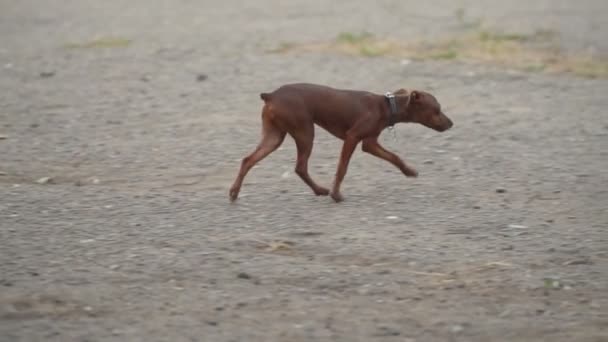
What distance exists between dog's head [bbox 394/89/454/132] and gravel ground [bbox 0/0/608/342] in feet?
1.61

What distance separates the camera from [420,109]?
24.3 ft

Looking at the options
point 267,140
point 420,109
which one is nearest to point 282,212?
point 267,140

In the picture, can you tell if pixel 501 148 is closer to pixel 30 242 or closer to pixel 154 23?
pixel 30 242

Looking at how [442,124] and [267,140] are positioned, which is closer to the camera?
[267,140]

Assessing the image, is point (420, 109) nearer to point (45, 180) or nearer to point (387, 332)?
point (387, 332)

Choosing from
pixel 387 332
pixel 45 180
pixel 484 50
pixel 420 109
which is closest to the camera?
pixel 387 332

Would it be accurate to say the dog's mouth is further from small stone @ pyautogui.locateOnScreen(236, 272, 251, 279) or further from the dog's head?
small stone @ pyautogui.locateOnScreen(236, 272, 251, 279)

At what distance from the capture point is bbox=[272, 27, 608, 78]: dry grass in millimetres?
12406

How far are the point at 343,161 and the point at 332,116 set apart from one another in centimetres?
30

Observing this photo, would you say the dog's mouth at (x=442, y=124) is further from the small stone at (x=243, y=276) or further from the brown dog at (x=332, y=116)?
the small stone at (x=243, y=276)

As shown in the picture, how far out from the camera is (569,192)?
7633 millimetres

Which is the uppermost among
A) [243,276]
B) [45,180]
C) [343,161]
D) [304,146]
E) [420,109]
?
[420,109]

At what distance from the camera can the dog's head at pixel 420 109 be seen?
7.32 meters

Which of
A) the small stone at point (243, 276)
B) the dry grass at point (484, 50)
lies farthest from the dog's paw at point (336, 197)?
the dry grass at point (484, 50)
